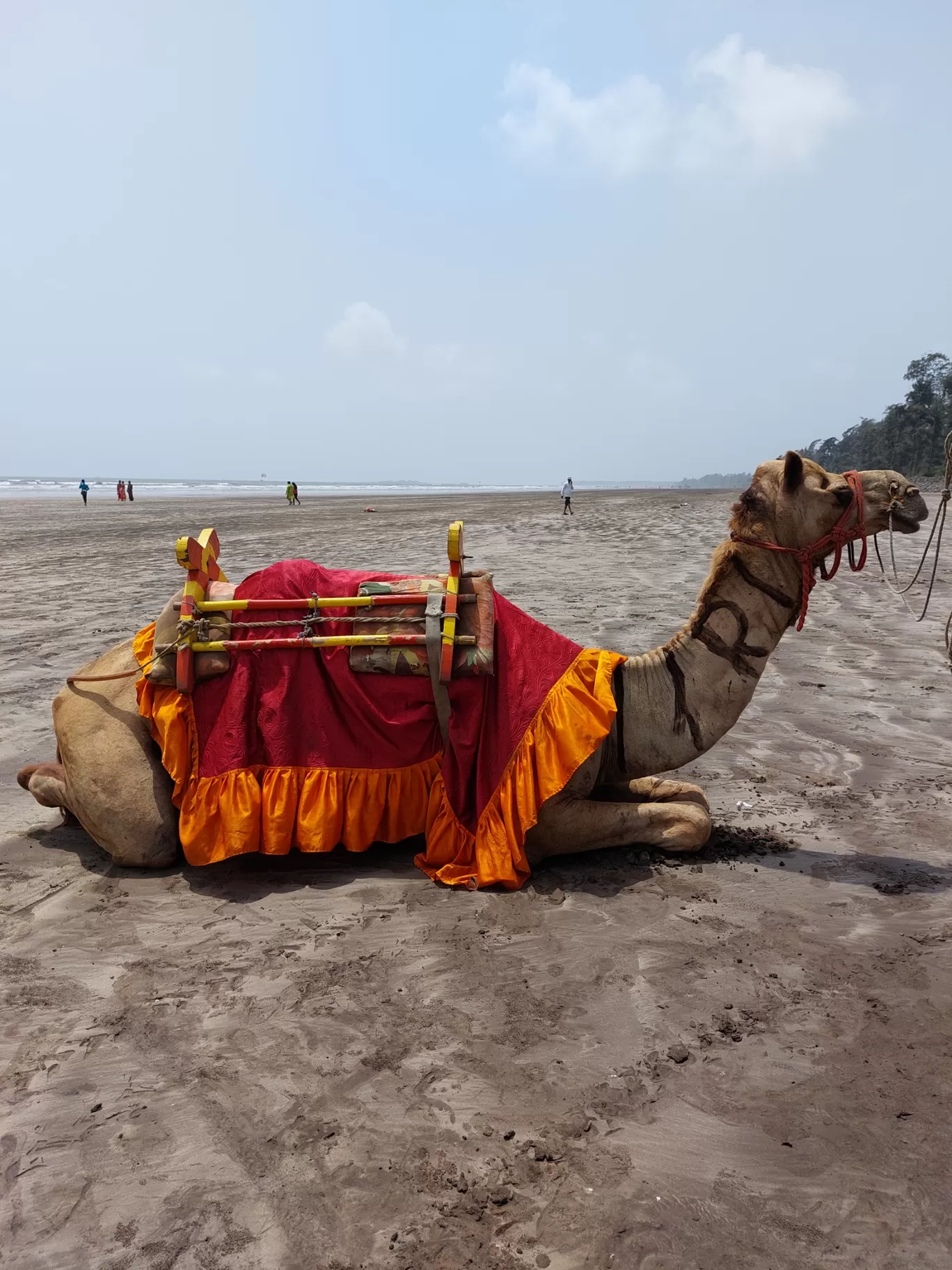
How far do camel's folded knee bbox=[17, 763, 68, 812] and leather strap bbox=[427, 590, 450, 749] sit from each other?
1916 millimetres

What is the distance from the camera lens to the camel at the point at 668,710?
3.70 m

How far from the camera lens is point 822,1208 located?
2082 millimetres

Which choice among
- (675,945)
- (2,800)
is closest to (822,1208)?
(675,945)

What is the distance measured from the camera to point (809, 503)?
12.0 ft

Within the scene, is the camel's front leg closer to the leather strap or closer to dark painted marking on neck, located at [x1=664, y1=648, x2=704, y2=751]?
dark painted marking on neck, located at [x1=664, y1=648, x2=704, y2=751]

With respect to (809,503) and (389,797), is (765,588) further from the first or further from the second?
(389,797)

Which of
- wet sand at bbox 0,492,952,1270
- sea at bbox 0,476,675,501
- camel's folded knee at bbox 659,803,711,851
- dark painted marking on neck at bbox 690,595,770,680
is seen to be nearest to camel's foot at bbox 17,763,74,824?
wet sand at bbox 0,492,952,1270

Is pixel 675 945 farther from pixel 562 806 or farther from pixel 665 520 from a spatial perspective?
pixel 665 520

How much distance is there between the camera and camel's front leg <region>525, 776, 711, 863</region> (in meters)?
3.95

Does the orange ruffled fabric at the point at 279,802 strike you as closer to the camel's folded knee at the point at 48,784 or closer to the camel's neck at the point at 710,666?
the camel's folded knee at the point at 48,784

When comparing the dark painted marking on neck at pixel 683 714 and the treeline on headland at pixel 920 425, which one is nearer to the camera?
the dark painted marking on neck at pixel 683 714

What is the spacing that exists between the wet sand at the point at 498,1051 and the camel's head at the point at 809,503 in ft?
5.10

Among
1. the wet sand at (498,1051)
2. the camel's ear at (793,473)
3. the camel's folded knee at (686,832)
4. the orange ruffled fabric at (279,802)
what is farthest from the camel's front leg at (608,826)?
the camel's ear at (793,473)

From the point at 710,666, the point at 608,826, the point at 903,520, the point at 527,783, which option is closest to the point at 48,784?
the point at 527,783
